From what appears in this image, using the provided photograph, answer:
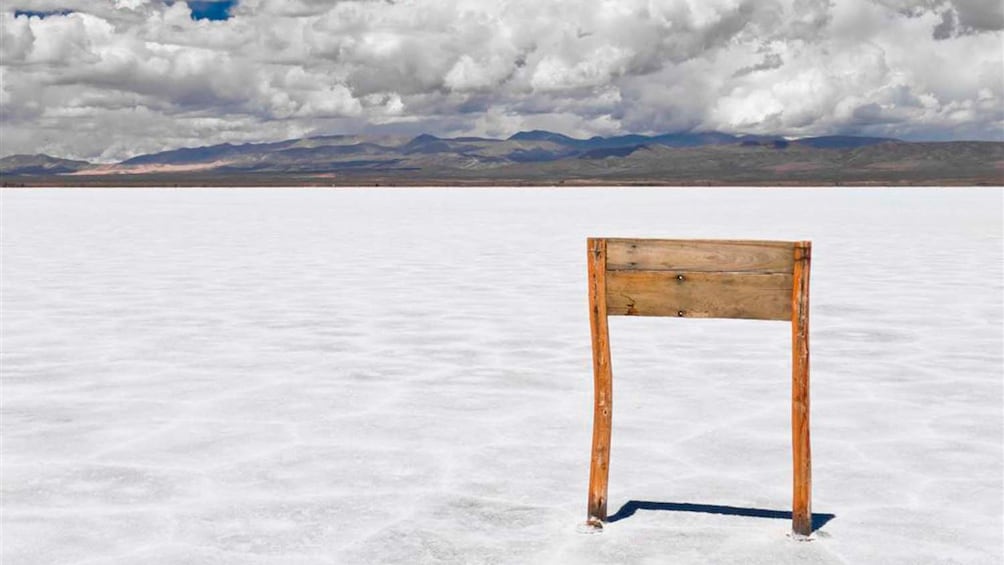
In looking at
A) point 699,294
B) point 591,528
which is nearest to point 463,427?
point 591,528

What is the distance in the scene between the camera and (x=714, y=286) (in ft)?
12.6

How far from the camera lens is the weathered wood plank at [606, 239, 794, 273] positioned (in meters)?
3.81

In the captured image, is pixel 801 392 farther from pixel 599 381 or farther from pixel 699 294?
pixel 599 381

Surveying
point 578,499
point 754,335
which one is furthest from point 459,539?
point 754,335

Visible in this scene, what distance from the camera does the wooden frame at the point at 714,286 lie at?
3797 mm

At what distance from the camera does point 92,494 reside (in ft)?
15.0

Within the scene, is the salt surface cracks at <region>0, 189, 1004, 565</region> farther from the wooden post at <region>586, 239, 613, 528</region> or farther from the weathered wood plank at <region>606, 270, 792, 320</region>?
the weathered wood plank at <region>606, 270, 792, 320</region>

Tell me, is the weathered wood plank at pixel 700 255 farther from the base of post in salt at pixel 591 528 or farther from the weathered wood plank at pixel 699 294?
the base of post in salt at pixel 591 528

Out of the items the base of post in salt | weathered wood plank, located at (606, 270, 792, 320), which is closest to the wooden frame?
weathered wood plank, located at (606, 270, 792, 320)

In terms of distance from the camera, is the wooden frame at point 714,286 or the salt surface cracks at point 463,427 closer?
the wooden frame at point 714,286

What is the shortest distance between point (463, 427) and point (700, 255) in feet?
7.35

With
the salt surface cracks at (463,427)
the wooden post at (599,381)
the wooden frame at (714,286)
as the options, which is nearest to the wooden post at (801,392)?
the wooden frame at (714,286)

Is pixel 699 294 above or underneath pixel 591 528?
above

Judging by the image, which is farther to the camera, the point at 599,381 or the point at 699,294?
the point at 599,381
